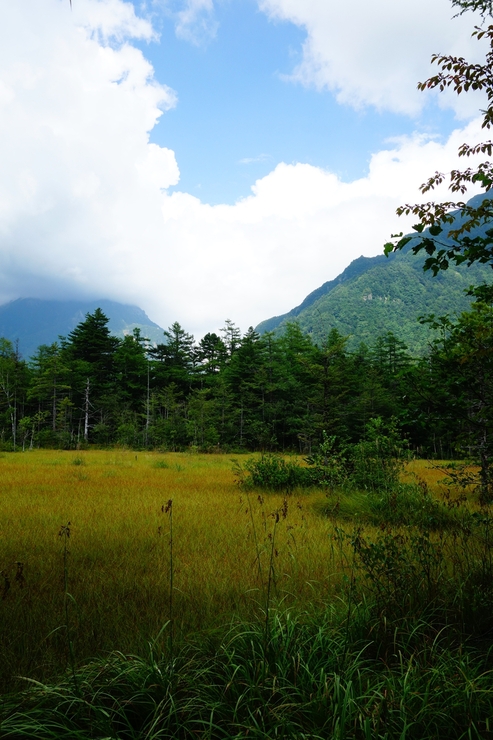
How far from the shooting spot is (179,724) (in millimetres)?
1529

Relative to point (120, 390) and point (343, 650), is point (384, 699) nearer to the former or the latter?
point (343, 650)

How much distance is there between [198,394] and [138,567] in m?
29.9

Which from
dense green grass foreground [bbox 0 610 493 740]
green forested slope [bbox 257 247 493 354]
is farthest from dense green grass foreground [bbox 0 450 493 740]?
green forested slope [bbox 257 247 493 354]

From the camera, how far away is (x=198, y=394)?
33500mm

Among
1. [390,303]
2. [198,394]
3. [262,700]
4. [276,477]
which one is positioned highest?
[390,303]

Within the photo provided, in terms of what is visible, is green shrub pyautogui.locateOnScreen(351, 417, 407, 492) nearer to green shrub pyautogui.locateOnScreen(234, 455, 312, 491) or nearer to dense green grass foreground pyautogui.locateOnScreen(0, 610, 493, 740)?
green shrub pyautogui.locateOnScreen(234, 455, 312, 491)

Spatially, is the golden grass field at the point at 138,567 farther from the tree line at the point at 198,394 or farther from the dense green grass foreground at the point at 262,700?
the tree line at the point at 198,394

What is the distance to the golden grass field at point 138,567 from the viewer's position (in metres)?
2.48

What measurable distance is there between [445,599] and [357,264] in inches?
7716

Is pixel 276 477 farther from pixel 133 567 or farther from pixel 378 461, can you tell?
pixel 133 567

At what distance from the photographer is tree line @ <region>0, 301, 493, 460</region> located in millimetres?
28156

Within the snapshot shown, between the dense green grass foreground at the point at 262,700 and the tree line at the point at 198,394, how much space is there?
1653cm

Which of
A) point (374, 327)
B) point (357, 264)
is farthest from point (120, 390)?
point (357, 264)

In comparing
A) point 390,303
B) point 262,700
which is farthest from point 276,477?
point 390,303
